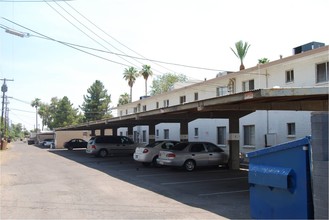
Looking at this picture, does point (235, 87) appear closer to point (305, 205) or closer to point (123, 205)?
point (123, 205)

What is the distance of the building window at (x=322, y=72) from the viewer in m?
18.9

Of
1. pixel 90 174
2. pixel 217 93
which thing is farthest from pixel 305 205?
pixel 217 93

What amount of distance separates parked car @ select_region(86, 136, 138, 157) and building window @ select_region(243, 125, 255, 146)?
10830 millimetres

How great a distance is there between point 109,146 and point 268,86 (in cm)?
1489

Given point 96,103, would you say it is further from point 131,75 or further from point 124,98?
point 131,75

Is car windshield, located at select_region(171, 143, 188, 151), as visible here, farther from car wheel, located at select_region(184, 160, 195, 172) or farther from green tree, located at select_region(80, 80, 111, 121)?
green tree, located at select_region(80, 80, 111, 121)

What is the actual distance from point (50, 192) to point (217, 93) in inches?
719

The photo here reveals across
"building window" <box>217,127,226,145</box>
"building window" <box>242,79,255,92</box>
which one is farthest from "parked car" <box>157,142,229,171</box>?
"building window" <box>217,127,226,145</box>

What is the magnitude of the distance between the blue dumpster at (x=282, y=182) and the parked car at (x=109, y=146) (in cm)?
2583

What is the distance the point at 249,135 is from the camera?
1027 inches

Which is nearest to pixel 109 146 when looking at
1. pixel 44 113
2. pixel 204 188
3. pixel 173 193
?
pixel 204 188

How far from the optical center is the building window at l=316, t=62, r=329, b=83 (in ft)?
62.1

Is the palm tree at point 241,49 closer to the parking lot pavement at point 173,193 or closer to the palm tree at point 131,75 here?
the parking lot pavement at point 173,193

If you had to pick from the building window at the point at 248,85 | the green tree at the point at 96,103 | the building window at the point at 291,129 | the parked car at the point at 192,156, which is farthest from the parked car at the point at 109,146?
the green tree at the point at 96,103
